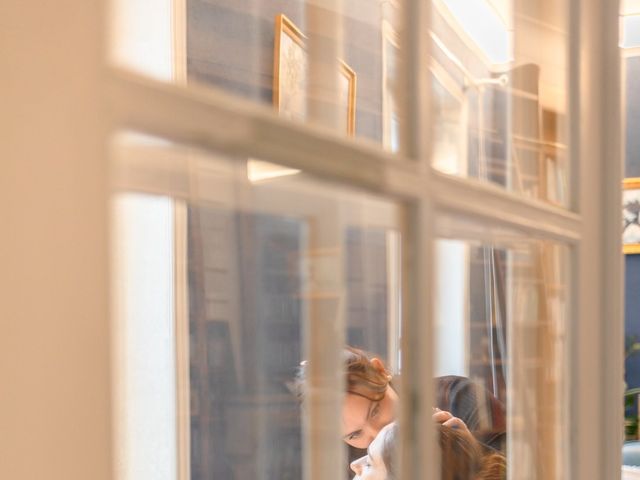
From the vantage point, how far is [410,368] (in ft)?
1.91

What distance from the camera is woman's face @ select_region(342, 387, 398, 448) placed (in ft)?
1.68

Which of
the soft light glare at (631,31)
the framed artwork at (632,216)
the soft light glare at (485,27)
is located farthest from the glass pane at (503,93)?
the framed artwork at (632,216)

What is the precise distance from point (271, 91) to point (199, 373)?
153 millimetres

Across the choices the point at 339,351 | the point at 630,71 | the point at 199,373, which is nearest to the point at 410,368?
the point at 339,351

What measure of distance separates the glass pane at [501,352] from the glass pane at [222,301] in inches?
6.3

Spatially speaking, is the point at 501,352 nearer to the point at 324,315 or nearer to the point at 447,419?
the point at 447,419

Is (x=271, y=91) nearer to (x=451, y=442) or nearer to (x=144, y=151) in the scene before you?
(x=144, y=151)

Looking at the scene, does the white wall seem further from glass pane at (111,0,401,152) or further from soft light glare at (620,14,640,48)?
soft light glare at (620,14,640,48)

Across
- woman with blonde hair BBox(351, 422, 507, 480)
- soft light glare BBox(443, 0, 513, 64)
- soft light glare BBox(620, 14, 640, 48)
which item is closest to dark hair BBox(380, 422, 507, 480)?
woman with blonde hair BBox(351, 422, 507, 480)

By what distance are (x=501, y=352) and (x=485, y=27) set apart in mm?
306

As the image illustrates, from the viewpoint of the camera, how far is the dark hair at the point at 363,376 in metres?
0.51

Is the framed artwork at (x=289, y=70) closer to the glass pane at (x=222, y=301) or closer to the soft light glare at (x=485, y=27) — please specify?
the glass pane at (x=222, y=301)

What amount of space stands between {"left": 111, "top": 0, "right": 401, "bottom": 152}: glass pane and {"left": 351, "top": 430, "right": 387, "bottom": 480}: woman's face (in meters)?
0.20

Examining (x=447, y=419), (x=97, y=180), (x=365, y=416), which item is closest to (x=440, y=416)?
(x=447, y=419)
